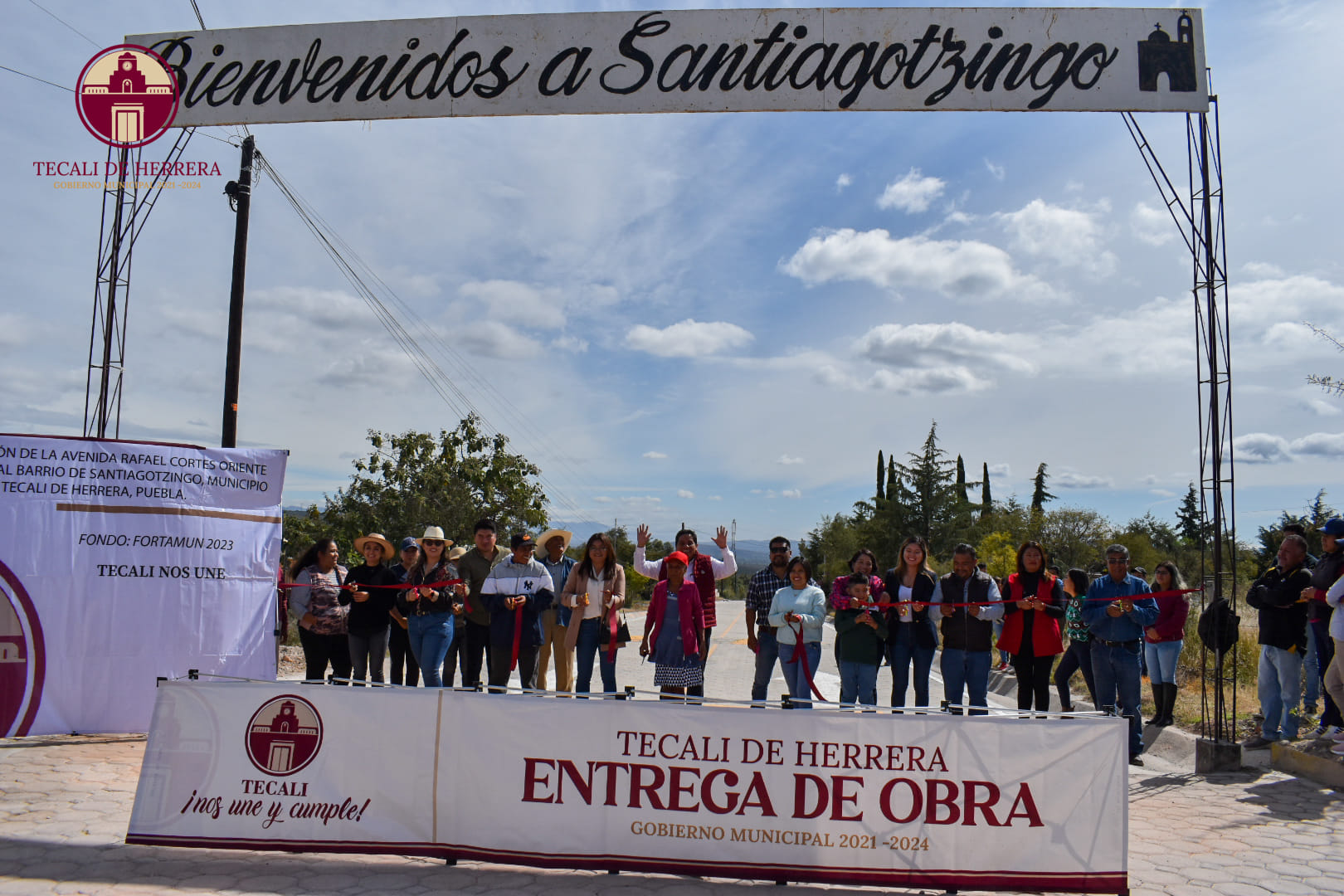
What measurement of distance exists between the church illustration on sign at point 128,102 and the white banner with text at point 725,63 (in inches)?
31.2

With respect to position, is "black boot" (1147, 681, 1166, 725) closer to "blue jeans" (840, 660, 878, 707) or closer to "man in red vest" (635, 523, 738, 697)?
"blue jeans" (840, 660, 878, 707)

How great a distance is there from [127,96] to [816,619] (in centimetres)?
837

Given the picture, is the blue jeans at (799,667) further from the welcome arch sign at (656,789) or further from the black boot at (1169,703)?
the black boot at (1169,703)

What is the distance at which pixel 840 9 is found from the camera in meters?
7.34

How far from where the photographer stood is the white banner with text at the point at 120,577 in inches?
273

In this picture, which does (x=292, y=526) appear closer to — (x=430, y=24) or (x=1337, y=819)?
(x=430, y=24)

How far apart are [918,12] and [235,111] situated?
6.22 meters

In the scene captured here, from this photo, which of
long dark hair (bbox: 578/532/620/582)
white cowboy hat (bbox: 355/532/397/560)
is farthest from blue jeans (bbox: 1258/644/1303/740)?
white cowboy hat (bbox: 355/532/397/560)

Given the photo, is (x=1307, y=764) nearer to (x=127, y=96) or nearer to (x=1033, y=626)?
(x=1033, y=626)

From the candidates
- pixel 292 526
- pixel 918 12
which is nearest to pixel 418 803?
pixel 918 12

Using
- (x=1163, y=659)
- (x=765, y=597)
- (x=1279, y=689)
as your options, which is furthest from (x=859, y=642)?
(x=1279, y=689)

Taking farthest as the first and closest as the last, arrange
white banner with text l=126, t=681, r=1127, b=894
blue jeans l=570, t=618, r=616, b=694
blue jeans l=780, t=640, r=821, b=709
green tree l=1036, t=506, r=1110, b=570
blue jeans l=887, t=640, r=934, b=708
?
green tree l=1036, t=506, r=1110, b=570 → blue jeans l=570, t=618, r=616, b=694 → blue jeans l=887, t=640, r=934, b=708 → blue jeans l=780, t=640, r=821, b=709 → white banner with text l=126, t=681, r=1127, b=894

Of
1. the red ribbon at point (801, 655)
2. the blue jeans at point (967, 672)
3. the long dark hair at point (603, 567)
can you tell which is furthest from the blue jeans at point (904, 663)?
the long dark hair at point (603, 567)

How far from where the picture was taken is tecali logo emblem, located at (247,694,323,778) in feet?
15.8
